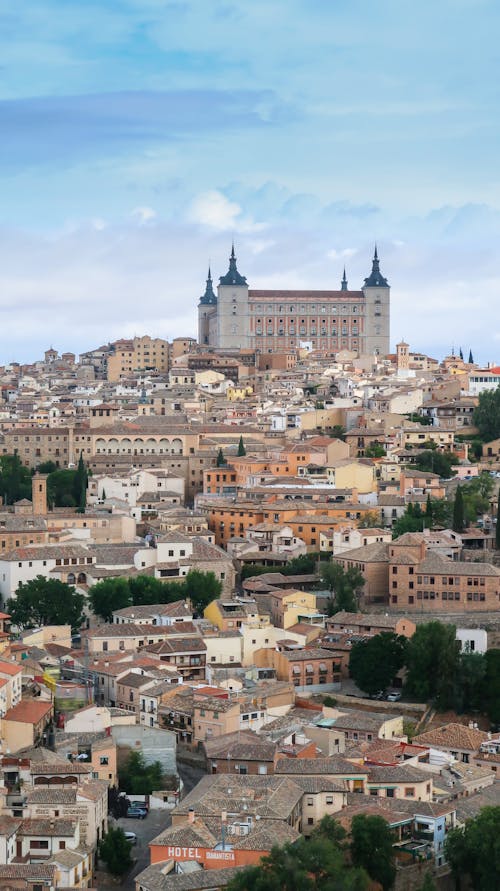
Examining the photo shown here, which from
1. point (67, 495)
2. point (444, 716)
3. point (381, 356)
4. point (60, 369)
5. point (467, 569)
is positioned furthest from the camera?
point (60, 369)

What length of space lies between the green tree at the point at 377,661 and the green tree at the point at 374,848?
8.89 metres

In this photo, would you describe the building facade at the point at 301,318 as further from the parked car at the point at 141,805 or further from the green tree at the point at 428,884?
the green tree at the point at 428,884

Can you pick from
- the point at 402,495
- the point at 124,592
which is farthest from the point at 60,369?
the point at 124,592

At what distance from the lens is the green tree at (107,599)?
3588 cm

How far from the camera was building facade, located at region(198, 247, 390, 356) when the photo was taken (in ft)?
268

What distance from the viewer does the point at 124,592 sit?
36125 mm

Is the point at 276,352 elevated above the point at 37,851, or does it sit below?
above

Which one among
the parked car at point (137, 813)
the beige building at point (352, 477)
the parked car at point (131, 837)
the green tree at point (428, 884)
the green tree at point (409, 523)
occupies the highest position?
the beige building at point (352, 477)

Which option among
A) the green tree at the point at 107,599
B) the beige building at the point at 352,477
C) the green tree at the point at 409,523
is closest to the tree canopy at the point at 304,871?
the green tree at the point at 107,599

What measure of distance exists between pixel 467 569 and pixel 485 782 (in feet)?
31.7

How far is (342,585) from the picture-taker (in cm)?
3628

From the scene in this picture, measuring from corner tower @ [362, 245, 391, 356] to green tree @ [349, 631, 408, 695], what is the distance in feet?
168

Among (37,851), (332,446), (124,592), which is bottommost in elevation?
(37,851)

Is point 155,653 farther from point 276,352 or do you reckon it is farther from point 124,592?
point 276,352
